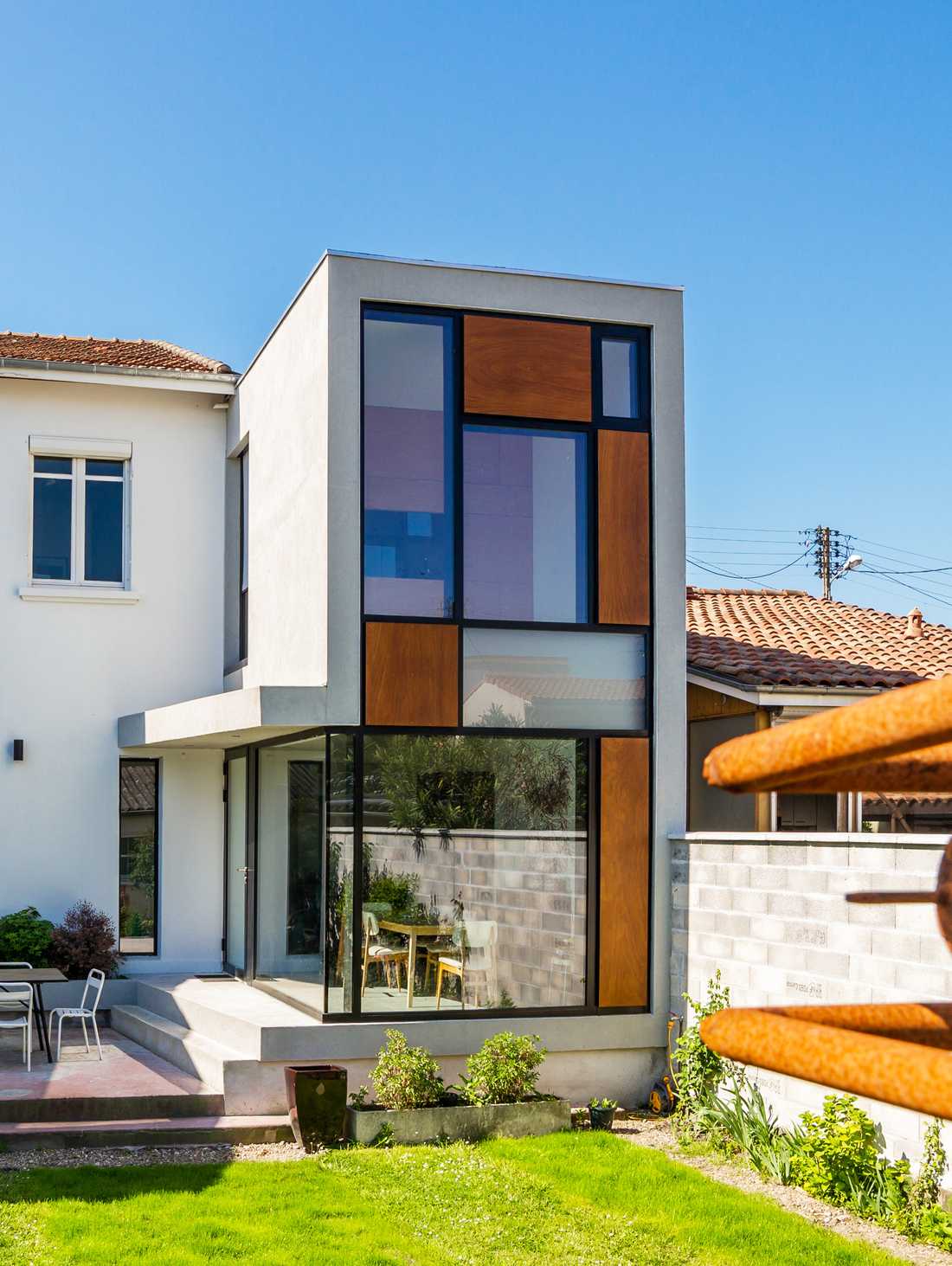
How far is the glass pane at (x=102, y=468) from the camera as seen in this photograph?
54.0 feet

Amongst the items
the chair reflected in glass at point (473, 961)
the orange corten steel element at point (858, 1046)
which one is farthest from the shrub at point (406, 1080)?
the orange corten steel element at point (858, 1046)

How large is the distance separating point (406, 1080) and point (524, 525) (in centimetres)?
461

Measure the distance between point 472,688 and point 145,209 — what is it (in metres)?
8.46

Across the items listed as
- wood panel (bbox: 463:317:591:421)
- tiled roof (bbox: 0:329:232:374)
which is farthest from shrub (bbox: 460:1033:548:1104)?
tiled roof (bbox: 0:329:232:374)

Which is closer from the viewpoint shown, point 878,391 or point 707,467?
point 878,391

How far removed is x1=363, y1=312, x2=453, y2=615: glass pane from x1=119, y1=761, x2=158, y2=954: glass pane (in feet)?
18.4

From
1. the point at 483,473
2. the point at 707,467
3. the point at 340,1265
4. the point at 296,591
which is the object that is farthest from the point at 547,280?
the point at 707,467

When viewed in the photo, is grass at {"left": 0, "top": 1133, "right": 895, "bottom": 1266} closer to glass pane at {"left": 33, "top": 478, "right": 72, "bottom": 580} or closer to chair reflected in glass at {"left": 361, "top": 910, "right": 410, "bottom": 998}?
chair reflected in glass at {"left": 361, "top": 910, "right": 410, "bottom": 998}

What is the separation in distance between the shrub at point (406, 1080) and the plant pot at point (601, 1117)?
4.07ft

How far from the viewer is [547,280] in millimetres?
12648

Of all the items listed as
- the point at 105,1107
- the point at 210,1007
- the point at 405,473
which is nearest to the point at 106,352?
the point at 405,473

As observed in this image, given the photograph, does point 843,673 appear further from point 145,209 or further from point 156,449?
point 145,209

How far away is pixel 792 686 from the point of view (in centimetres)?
1441

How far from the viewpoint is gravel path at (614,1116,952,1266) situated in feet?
27.8
